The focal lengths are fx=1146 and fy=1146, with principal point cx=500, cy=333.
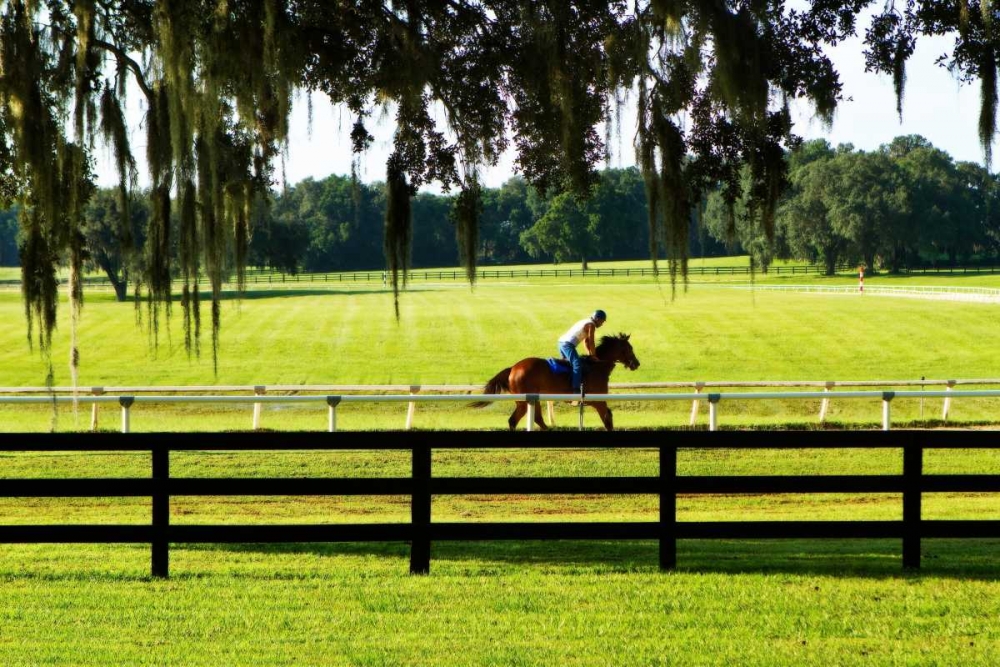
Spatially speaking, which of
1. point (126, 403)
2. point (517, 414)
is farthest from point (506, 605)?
point (517, 414)

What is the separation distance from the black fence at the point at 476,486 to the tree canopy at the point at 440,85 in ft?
4.58

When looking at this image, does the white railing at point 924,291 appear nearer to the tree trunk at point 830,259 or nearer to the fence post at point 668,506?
the tree trunk at point 830,259

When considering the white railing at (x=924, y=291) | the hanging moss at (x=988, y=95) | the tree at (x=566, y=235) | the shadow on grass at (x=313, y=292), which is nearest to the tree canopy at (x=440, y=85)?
the hanging moss at (x=988, y=95)

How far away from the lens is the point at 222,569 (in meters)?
8.16

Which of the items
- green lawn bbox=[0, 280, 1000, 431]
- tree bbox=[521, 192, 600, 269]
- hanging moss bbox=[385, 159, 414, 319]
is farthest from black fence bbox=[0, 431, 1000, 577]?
tree bbox=[521, 192, 600, 269]

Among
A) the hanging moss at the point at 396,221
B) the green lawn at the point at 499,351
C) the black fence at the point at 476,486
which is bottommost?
the green lawn at the point at 499,351

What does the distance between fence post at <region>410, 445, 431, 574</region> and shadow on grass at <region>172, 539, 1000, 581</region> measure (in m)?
0.30

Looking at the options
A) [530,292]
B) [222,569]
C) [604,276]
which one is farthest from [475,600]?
[604,276]

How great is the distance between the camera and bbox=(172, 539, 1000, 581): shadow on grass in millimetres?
7957

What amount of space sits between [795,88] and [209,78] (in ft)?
14.2

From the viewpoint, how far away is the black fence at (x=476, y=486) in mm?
7668

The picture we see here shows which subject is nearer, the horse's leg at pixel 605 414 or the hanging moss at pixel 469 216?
the hanging moss at pixel 469 216

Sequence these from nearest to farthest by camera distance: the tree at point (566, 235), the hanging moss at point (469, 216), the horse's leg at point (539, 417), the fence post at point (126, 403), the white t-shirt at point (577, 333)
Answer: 1. the hanging moss at point (469, 216)
2. the fence post at point (126, 403)
3. the white t-shirt at point (577, 333)
4. the horse's leg at point (539, 417)
5. the tree at point (566, 235)

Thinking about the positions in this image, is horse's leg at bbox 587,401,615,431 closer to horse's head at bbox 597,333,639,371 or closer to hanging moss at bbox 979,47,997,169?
horse's head at bbox 597,333,639,371
